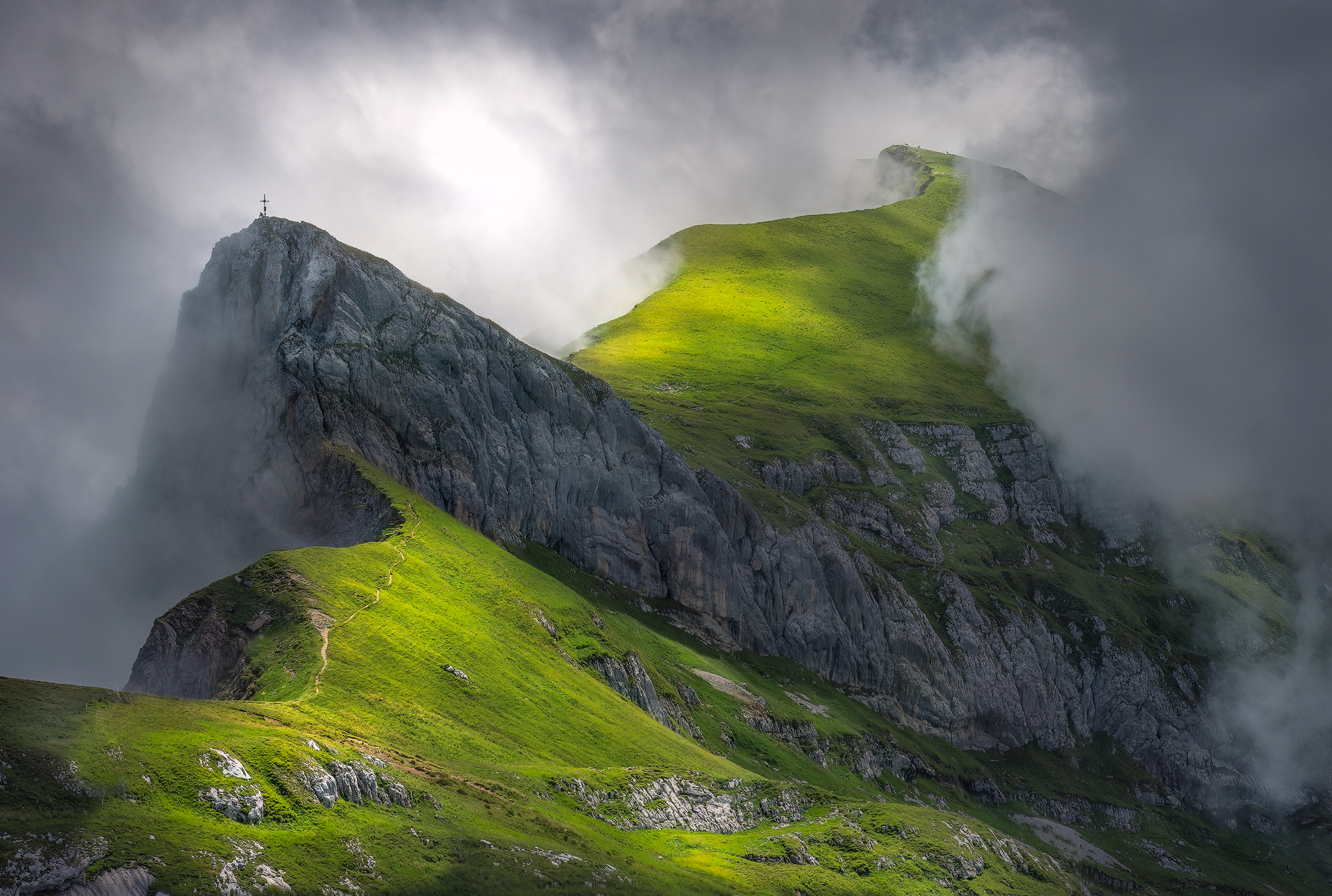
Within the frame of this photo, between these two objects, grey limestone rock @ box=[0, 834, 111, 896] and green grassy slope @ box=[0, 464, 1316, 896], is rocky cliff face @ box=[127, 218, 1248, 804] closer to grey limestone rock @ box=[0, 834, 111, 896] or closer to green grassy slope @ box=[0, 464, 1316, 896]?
green grassy slope @ box=[0, 464, 1316, 896]

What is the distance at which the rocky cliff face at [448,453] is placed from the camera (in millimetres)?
124312

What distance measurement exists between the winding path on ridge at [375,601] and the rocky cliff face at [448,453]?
4.75m

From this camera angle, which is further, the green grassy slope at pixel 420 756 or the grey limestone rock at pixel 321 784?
the grey limestone rock at pixel 321 784

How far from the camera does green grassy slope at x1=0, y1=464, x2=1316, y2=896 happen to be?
44.6 metres

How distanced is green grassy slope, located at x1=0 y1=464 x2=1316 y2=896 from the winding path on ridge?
350 millimetres

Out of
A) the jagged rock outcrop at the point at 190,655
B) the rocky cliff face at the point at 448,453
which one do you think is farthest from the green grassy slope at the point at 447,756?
the rocky cliff face at the point at 448,453

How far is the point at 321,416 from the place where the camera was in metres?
126

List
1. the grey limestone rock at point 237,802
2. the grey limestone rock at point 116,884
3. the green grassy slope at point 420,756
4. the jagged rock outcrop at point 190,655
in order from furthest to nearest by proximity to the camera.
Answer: the jagged rock outcrop at point 190,655 < the grey limestone rock at point 237,802 < the green grassy slope at point 420,756 < the grey limestone rock at point 116,884

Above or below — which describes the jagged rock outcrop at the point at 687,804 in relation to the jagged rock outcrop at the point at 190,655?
below

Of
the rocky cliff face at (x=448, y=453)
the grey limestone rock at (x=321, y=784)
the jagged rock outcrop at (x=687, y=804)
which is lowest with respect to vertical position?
the jagged rock outcrop at (x=687, y=804)

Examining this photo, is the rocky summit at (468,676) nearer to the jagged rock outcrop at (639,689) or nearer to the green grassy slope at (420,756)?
the green grassy slope at (420,756)

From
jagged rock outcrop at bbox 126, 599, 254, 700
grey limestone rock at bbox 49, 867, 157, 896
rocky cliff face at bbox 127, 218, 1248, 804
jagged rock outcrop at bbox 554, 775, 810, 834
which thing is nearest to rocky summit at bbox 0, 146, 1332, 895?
grey limestone rock at bbox 49, 867, 157, 896

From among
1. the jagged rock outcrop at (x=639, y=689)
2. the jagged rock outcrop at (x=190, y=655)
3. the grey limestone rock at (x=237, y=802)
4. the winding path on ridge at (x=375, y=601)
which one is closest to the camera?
the grey limestone rock at (x=237, y=802)

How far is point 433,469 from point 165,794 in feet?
299
